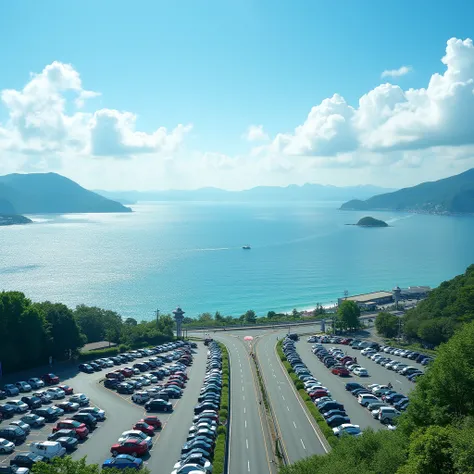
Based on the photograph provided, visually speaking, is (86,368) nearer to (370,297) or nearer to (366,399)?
(366,399)

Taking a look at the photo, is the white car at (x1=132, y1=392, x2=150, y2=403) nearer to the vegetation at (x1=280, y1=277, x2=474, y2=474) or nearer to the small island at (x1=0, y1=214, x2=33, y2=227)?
the vegetation at (x1=280, y1=277, x2=474, y2=474)

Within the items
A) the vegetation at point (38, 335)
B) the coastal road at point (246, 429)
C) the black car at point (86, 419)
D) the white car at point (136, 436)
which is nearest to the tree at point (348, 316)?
the coastal road at point (246, 429)

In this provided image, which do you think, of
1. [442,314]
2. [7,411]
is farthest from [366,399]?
[442,314]

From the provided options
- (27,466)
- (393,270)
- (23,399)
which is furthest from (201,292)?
(27,466)

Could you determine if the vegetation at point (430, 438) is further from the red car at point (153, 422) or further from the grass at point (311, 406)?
the red car at point (153, 422)

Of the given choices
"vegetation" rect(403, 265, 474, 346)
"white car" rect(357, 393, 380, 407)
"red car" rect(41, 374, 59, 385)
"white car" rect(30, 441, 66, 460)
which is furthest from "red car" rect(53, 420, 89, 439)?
"vegetation" rect(403, 265, 474, 346)

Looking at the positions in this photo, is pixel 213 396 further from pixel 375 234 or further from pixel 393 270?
pixel 375 234
